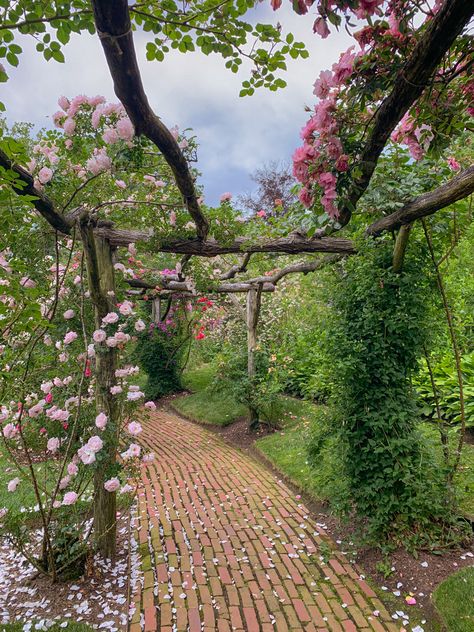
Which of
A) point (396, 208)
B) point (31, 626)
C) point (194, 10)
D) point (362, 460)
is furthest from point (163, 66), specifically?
point (31, 626)

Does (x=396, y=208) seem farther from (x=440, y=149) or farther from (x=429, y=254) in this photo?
(x=440, y=149)

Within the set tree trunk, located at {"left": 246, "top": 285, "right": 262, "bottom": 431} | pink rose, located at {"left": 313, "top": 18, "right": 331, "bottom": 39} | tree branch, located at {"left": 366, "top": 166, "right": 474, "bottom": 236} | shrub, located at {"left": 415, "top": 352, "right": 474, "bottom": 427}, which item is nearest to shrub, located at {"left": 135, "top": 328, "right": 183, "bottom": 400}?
tree trunk, located at {"left": 246, "top": 285, "right": 262, "bottom": 431}

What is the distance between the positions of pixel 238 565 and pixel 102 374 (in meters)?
1.71

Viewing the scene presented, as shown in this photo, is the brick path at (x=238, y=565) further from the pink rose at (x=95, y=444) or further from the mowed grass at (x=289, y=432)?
the pink rose at (x=95, y=444)

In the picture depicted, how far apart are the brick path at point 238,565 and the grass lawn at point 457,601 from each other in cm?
30

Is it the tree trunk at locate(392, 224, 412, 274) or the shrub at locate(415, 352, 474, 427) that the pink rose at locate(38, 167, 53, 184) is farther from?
the shrub at locate(415, 352, 474, 427)

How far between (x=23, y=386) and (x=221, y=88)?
88.2 inches

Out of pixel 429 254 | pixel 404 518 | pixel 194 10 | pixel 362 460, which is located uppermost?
pixel 194 10

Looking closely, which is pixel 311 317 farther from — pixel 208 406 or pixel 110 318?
pixel 208 406

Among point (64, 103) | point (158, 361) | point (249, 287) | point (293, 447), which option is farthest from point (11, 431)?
point (158, 361)

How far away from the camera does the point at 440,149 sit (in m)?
1.78

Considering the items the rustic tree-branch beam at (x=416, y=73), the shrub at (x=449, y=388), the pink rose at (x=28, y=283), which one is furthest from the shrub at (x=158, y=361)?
the rustic tree-branch beam at (x=416, y=73)

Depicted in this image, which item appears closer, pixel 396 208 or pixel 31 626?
pixel 31 626

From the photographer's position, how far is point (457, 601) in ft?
8.10
